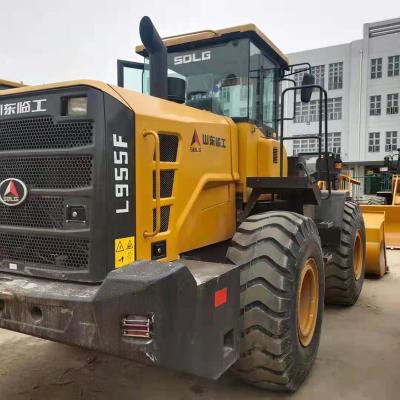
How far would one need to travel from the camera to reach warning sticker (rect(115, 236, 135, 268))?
285cm

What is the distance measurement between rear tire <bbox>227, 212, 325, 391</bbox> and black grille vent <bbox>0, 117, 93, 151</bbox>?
1.33 m

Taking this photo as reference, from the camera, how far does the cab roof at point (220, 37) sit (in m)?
4.23

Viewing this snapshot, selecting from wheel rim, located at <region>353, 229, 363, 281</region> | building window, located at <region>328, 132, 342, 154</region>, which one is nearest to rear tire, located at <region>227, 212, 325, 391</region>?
wheel rim, located at <region>353, 229, 363, 281</region>

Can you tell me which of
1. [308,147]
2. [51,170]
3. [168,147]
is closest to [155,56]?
[168,147]

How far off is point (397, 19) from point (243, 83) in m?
33.8

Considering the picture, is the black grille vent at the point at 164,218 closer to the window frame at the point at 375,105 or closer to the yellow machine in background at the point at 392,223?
the yellow machine in background at the point at 392,223

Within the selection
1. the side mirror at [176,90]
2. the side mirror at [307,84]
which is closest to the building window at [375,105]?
the side mirror at [307,84]

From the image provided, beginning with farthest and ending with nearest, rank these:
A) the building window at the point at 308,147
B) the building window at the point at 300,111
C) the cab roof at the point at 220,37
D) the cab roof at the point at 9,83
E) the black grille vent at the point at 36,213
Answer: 1. the building window at the point at 300,111
2. the building window at the point at 308,147
3. the cab roof at the point at 9,83
4. the cab roof at the point at 220,37
5. the black grille vent at the point at 36,213

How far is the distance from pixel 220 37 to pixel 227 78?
39 cm

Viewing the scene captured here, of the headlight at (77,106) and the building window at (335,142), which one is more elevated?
the building window at (335,142)

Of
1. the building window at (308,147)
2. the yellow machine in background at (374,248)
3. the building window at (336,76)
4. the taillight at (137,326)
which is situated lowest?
the yellow machine in background at (374,248)

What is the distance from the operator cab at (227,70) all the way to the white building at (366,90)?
3063 cm

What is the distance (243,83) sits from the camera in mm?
4242

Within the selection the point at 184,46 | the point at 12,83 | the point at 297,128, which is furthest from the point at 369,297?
the point at 297,128
